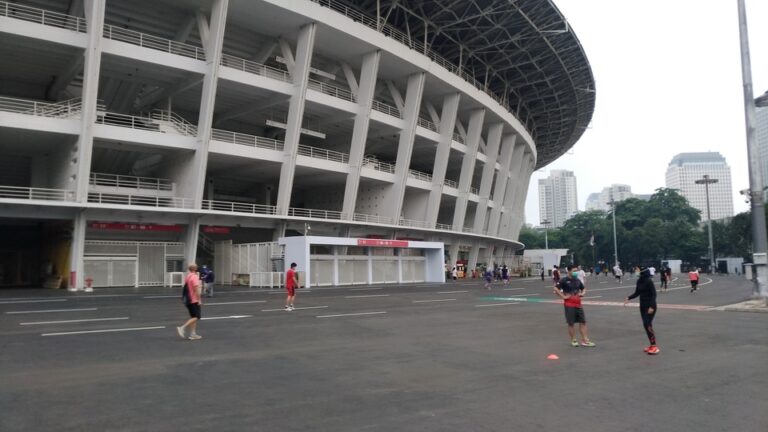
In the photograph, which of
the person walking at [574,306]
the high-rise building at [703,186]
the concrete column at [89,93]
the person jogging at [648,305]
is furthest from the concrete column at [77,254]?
the high-rise building at [703,186]

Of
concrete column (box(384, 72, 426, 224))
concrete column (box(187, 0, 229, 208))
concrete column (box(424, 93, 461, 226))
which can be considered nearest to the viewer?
concrete column (box(187, 0, 229, 208))

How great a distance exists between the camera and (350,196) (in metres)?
34.8

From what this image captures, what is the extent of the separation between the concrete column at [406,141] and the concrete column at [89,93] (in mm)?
20313

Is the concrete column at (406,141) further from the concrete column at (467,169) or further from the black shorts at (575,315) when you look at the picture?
the black shorts at (575,315)

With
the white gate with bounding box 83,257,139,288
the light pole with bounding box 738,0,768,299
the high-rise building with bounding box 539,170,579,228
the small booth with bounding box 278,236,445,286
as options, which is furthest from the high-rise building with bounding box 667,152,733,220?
the white gate with bounding box 83,257,139,288

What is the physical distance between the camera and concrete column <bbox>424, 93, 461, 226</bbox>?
1645 inches

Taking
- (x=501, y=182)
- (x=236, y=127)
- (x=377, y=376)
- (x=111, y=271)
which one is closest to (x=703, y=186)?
(x=501, y=182)

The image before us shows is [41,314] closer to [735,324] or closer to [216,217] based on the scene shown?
[216,217]

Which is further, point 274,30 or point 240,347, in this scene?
point 274,30

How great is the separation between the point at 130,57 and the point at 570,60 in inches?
1440

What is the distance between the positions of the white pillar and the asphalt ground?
40034mm

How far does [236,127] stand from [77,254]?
1613cm

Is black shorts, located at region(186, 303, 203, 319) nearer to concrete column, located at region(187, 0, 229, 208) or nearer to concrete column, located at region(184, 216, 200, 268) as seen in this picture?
concrete column, located at region(187, 0, 229, 208)

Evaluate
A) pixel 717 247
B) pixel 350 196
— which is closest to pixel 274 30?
pixel 350 196
